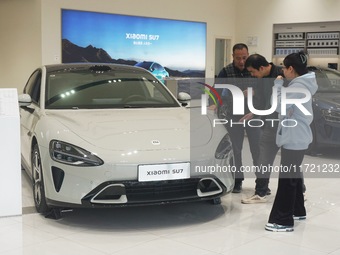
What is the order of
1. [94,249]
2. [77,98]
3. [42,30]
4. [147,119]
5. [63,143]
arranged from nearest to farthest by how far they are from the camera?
[94,249] < [63,143] < [147,119] < [77,98] < [42,30]

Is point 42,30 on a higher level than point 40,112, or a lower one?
higher

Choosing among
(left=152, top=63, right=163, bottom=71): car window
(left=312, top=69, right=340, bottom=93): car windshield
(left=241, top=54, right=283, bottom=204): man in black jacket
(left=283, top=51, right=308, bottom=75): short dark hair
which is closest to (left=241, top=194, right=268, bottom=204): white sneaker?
(left=241, top=54, right=283, bottom=204): man in black jacket

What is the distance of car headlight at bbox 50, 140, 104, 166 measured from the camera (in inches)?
122

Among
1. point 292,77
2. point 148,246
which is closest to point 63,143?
point 148,246

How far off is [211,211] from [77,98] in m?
1.46

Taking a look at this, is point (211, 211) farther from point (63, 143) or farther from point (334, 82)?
point (334, 82)

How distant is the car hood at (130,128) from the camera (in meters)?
3.25

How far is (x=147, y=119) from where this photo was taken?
365 centimetres

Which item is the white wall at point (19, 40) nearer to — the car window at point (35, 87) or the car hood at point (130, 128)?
the car window at point (35, 87)

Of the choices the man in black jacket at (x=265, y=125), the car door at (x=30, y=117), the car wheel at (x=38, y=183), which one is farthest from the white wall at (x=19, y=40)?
the man in black jacket at (x=265, y=125)

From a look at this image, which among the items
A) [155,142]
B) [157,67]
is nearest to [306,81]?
[155,142]

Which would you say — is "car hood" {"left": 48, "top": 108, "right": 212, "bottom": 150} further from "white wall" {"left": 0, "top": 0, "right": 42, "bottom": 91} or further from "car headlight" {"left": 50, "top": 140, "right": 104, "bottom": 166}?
"white wall" {"left": 0, "top": 0, "right": 42, "bottom": 91}

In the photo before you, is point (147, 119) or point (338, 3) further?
point (338, 3)

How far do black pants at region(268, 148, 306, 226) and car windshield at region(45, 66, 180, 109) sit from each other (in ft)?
4.18
